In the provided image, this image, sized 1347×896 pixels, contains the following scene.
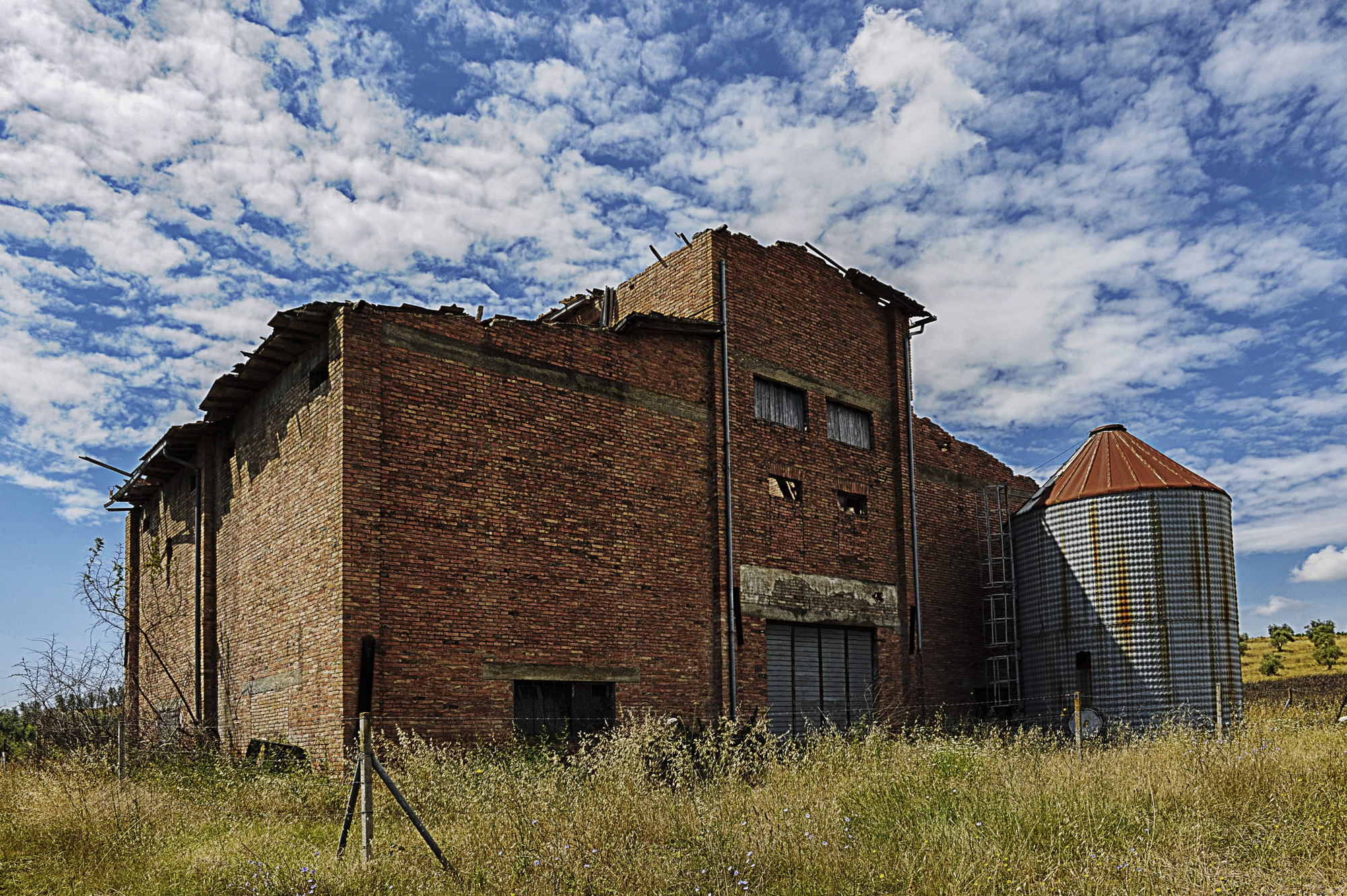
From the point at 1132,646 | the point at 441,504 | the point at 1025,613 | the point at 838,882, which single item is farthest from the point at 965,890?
the point at 1025,613

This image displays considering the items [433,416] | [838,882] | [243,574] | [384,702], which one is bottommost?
[838,882]

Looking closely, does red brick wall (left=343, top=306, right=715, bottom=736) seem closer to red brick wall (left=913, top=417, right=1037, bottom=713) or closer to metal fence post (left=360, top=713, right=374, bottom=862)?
metal fence post (left=360, top=713, right=374, bottom=862)

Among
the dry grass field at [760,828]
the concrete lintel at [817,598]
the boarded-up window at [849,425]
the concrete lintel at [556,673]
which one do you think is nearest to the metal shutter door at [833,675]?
the concrete lintel at [817,598]

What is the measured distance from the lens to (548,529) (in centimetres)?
1476

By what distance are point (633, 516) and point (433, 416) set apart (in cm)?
371

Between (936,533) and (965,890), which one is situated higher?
(936,533)

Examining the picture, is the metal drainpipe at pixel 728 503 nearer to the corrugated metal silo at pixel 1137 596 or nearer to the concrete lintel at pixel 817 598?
the concrete lintel at pixel 817 598

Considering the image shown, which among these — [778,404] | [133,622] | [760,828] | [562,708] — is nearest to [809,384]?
[778,404]

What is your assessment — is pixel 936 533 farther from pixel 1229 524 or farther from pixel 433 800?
pixel 433 800

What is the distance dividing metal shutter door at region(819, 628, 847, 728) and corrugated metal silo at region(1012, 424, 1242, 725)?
4.52m

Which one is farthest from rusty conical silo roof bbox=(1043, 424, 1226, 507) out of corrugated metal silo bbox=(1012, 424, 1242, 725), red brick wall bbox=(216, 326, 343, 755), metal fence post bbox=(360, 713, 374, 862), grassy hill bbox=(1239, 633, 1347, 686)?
grassy hill bbox=(1239, 633, 1347, 686)

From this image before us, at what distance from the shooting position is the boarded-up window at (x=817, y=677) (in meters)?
17.2

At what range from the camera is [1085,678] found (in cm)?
1903

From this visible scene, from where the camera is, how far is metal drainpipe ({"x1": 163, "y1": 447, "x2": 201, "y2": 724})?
17.4m
